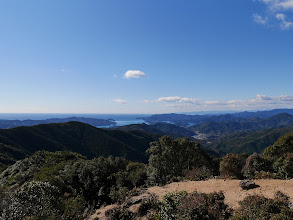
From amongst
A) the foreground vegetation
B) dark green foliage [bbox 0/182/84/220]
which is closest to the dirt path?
the foreground vegetation

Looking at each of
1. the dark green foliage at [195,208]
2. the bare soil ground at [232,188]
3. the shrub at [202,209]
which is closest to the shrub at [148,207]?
the bare soil ground at [232,188]

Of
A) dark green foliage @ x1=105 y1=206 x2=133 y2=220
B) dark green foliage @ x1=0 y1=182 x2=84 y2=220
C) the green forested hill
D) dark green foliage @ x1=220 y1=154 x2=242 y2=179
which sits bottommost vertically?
the green forested hill

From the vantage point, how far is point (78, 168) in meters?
32.6

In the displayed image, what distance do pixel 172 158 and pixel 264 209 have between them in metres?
23.1

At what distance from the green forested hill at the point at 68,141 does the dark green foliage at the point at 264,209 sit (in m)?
116

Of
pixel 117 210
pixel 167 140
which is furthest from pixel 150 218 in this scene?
pixel 167 140

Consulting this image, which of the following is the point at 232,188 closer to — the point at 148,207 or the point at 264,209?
the point at 264,209

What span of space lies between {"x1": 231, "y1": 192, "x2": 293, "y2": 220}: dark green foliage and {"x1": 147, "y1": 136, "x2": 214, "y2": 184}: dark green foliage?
16110mm

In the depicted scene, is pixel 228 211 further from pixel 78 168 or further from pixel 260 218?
pixel 78 168

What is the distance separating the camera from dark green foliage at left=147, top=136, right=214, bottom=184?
2956cm

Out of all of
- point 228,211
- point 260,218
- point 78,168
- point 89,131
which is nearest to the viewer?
point 260,218

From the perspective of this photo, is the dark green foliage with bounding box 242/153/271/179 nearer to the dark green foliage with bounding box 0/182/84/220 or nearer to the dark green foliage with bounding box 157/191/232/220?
the dark green foliage with bounding box 157/191/232/220

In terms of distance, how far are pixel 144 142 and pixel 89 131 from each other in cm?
6216

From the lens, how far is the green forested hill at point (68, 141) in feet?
392
